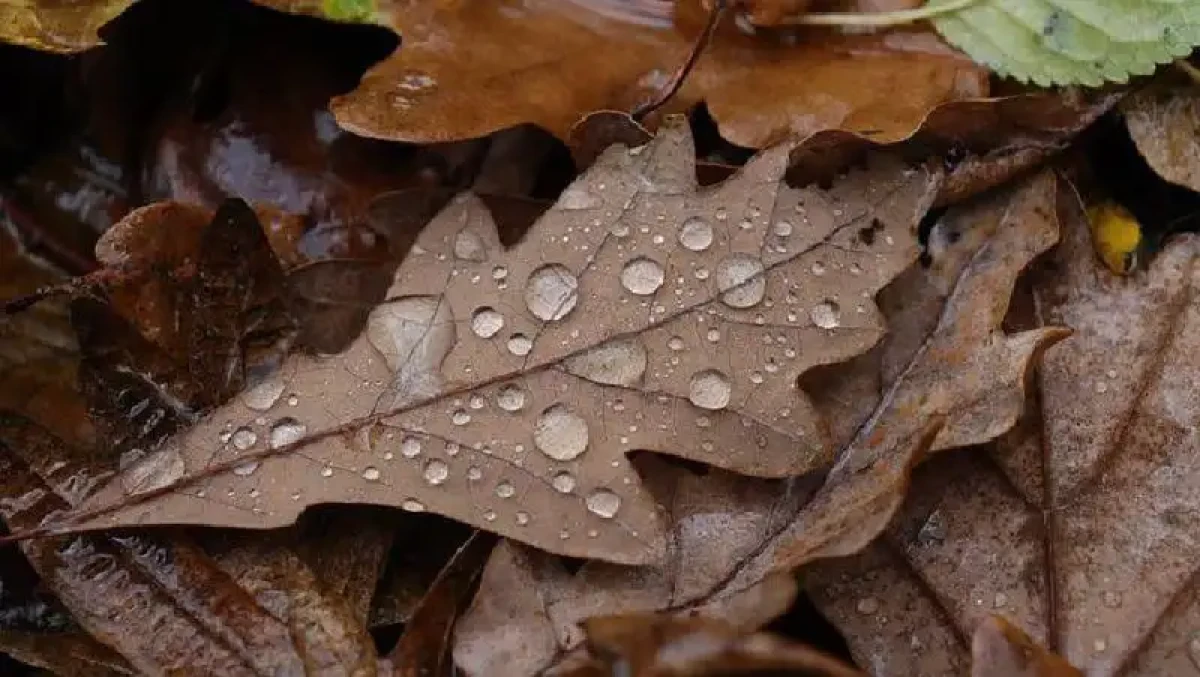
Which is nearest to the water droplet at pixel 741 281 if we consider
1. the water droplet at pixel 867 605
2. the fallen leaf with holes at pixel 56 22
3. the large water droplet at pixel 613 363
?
the large water droplet at pixel 613 363

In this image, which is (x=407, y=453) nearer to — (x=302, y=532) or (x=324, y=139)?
(x=302, y=532)

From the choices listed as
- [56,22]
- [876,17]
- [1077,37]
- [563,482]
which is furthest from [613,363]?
[56,22]

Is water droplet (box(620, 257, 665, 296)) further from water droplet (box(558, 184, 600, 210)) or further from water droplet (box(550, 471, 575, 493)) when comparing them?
water droplet (box(550, 471, 575, 493))

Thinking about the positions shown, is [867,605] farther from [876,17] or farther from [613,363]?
[876,17]

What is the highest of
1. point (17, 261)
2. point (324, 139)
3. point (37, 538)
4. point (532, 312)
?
point (532, 312)

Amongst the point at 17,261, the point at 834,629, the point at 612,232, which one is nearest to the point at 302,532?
the point at 612,232

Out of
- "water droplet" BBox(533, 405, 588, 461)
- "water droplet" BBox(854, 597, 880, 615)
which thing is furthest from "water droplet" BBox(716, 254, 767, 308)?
"water droplet" BBox(854, 597, 880, 615)
